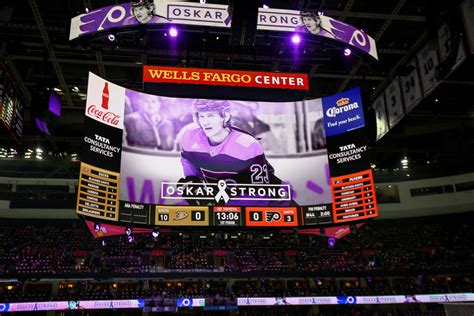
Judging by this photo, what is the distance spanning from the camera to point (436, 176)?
3478cm

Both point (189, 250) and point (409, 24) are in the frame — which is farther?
point (189, 250)

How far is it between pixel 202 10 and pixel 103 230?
5190mm

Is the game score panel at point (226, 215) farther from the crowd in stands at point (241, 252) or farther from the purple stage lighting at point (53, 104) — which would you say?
the crowd in stands at point (241, 252)

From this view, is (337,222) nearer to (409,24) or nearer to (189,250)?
(409,24)

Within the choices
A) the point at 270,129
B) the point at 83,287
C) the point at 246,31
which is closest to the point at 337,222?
the point at 270,129

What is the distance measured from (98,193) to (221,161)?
2881mm

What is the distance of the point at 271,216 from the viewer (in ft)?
32.2

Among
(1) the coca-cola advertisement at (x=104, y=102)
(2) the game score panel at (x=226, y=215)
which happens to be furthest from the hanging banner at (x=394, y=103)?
(1) the coca-cola advertisement at (x=104, y=102)

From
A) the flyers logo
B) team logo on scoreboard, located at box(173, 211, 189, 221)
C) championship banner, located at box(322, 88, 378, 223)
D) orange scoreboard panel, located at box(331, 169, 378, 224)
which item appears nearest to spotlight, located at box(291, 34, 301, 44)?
championship banner, located at box(322, 88, 378, 223)

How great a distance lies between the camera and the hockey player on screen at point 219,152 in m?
10.1

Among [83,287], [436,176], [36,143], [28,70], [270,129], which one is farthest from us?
[436,176]

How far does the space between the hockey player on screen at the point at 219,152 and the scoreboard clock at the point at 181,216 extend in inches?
29.5

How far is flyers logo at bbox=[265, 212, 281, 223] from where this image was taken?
9770 millimetres

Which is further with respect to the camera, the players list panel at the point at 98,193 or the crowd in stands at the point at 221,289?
the crowd in stands at the point at 221,289
